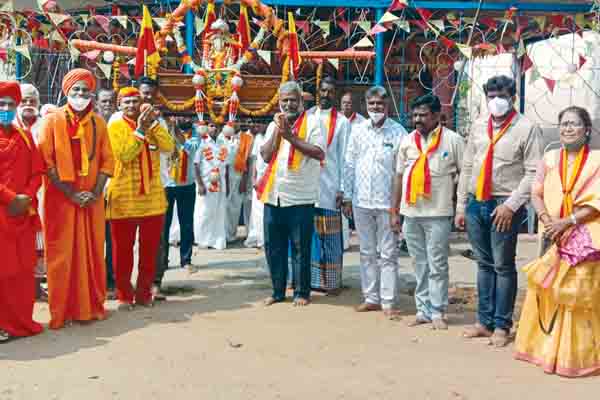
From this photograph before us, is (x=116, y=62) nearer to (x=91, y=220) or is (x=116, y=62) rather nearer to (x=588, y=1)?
(x=91, y=220)

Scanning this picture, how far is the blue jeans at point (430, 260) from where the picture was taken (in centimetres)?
545

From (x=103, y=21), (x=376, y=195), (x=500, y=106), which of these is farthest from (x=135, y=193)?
(x=103, y=21)

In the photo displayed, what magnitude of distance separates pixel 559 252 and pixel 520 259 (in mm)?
4334

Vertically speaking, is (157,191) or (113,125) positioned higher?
(113,125)

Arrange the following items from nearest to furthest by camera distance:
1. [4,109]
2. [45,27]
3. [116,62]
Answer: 1. [4,109]
2. [116,62]
3. [45,27]

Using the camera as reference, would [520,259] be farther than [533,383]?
Yes

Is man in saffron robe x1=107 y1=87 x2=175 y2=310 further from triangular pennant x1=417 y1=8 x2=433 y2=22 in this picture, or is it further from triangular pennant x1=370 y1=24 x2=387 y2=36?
triangular pennant x1=417 y1=8 x2=433 y2=22

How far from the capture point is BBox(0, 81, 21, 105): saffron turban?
516 cm

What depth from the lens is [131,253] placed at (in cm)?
614

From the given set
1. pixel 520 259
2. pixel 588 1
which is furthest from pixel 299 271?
pixel 588 1

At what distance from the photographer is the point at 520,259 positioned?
28.6 ft

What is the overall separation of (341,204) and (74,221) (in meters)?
2.37

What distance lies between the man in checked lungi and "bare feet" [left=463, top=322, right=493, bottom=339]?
1.78 m

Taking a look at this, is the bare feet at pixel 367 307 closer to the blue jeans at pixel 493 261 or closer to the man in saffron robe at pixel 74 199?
the blue jeans at pixel 493 261
